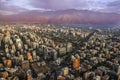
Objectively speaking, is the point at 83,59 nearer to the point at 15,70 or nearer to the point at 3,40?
the point at 15,70

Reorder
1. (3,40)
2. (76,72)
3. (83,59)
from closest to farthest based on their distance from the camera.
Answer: (76,72) → (83,59) → (3,40)

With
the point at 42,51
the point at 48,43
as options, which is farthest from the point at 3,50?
the point at 48,43

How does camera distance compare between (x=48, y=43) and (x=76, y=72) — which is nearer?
(x=76, y=72)

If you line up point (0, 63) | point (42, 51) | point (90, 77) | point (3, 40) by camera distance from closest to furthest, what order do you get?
point (90, 77), point (0, 63), point (42, 51), point (3, 40)

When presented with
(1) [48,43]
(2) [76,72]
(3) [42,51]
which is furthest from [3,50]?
(2) [76,72]

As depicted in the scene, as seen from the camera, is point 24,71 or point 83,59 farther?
point 83,59

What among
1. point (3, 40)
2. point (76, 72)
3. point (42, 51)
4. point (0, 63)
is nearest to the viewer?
point (76, 72)

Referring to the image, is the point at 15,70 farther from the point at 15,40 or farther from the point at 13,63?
the point at 15,40

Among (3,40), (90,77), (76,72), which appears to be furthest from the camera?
(3,40)
